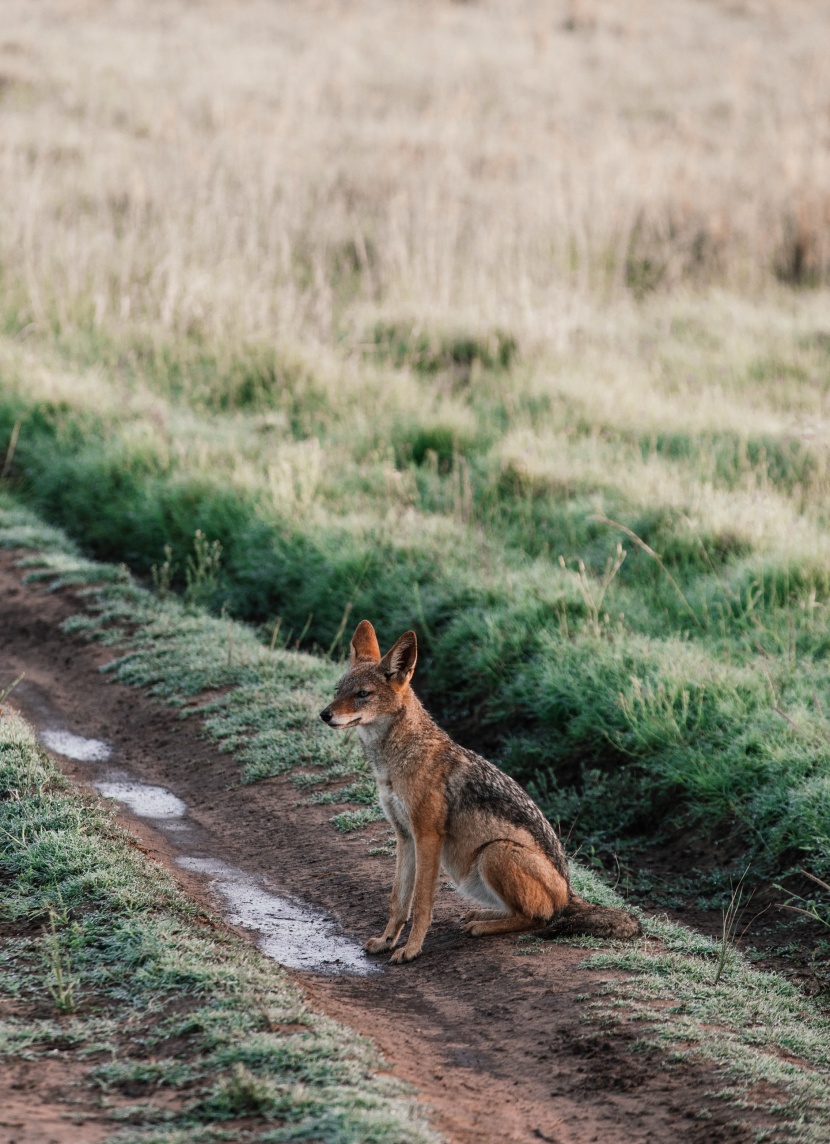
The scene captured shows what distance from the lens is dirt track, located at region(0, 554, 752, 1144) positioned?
3.86 metres

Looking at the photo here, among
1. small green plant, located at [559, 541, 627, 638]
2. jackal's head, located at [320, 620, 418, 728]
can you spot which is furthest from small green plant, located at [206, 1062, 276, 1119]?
small green plant, located at [559, 541, 627, 638]

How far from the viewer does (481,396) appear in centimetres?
1213

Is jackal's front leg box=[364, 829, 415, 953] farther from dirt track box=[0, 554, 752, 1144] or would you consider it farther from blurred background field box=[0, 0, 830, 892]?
blurred background field box=[0, 0, 830, 892]

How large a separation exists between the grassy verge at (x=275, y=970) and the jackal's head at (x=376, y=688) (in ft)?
3.33

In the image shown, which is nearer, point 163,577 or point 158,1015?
point 158,1015

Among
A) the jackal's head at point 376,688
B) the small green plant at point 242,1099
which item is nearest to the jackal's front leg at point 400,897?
the jackal's head at point 376,688

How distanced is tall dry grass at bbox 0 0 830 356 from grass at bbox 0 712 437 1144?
27.2 ft

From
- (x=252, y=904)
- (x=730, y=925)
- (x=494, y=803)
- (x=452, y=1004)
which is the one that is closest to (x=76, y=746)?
(x=252, y=904)

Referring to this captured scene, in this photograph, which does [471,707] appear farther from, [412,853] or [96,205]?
[96,205]

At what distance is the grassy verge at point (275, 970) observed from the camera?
388cm

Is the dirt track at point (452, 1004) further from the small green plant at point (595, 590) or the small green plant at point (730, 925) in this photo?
the small green plant at point (595, 590)

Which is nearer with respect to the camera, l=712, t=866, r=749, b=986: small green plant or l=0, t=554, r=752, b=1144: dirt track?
l=0, t=554, r=752, b=1144: dirt track

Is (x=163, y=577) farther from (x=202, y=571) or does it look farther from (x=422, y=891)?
(x=422, y=891)

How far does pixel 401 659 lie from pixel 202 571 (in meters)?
4.61
